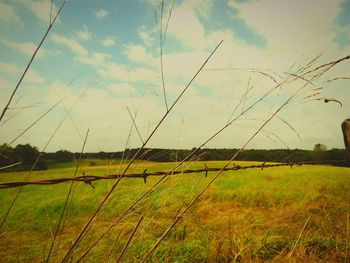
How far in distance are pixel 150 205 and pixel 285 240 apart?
1.89m

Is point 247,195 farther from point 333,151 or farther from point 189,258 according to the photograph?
point 333,151

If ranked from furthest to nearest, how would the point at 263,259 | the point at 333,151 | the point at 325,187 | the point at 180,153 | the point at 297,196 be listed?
1. the point at 333,151
2. the point at 325,187
3. the point at 297,196
4. the point at 263,259
5. the point at 180,153

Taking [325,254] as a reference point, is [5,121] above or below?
above

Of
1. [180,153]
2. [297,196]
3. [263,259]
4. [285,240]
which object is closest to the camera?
[180,153]

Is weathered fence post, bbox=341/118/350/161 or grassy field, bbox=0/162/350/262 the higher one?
weathered fence post, bbox=341/118/350/161

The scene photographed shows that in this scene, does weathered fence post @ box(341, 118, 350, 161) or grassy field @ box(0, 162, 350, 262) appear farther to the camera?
weathered fence post @ box(341, 118, 350, 161)

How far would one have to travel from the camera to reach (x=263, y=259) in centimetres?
237

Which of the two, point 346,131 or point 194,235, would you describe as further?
point 194,235

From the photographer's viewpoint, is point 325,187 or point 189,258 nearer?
point 189,258

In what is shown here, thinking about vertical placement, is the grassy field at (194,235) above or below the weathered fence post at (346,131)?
below

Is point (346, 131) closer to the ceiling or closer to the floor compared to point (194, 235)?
closer to the ceiling

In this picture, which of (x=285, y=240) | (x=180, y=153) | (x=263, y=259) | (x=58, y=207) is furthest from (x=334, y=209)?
(x=58, y=207)

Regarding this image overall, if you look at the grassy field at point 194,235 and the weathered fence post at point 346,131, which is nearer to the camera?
the grassy field at point 194,235

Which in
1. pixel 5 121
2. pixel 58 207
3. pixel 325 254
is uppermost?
pixel 5 121
